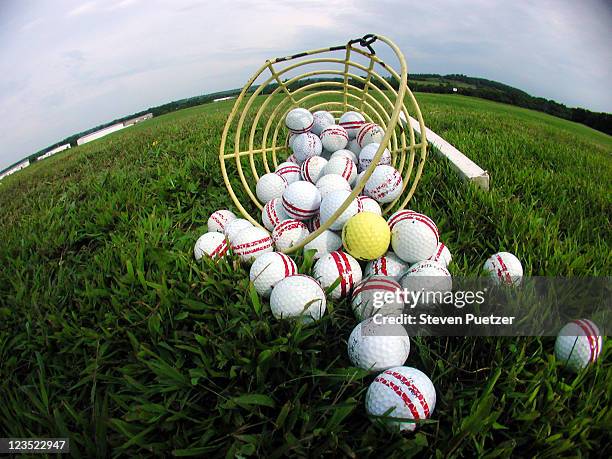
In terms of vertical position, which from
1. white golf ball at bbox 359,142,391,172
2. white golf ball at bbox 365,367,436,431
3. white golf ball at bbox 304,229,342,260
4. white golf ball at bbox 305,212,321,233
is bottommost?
white golf ball at bbox 365,367,436,431

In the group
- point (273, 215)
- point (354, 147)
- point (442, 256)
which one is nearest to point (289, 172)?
point (273, 215)

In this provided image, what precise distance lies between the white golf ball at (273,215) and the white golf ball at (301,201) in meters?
0.10

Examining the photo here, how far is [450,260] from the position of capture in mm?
2318

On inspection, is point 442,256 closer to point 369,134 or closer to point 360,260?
point 360,260

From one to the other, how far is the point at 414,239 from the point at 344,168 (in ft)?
3.52

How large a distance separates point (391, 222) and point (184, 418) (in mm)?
1679

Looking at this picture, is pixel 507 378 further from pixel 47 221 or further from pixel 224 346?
pixel 47 221

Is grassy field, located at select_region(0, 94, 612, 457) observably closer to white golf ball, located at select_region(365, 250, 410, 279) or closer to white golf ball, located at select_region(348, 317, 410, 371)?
white golf ball, located at select_region(348, 317, 410, 371)

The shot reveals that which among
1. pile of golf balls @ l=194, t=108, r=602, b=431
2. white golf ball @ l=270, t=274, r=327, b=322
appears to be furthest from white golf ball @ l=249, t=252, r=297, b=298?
white golf ball @ l=270, t=274, r=327, b=322

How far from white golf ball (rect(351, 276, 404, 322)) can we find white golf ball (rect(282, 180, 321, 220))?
83cm

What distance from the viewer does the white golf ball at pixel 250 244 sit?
2408 millimetres

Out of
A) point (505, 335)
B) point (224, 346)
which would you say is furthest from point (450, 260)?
point (224, 346)

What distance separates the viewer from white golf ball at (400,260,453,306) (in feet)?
6.42

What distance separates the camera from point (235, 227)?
2.68 m
